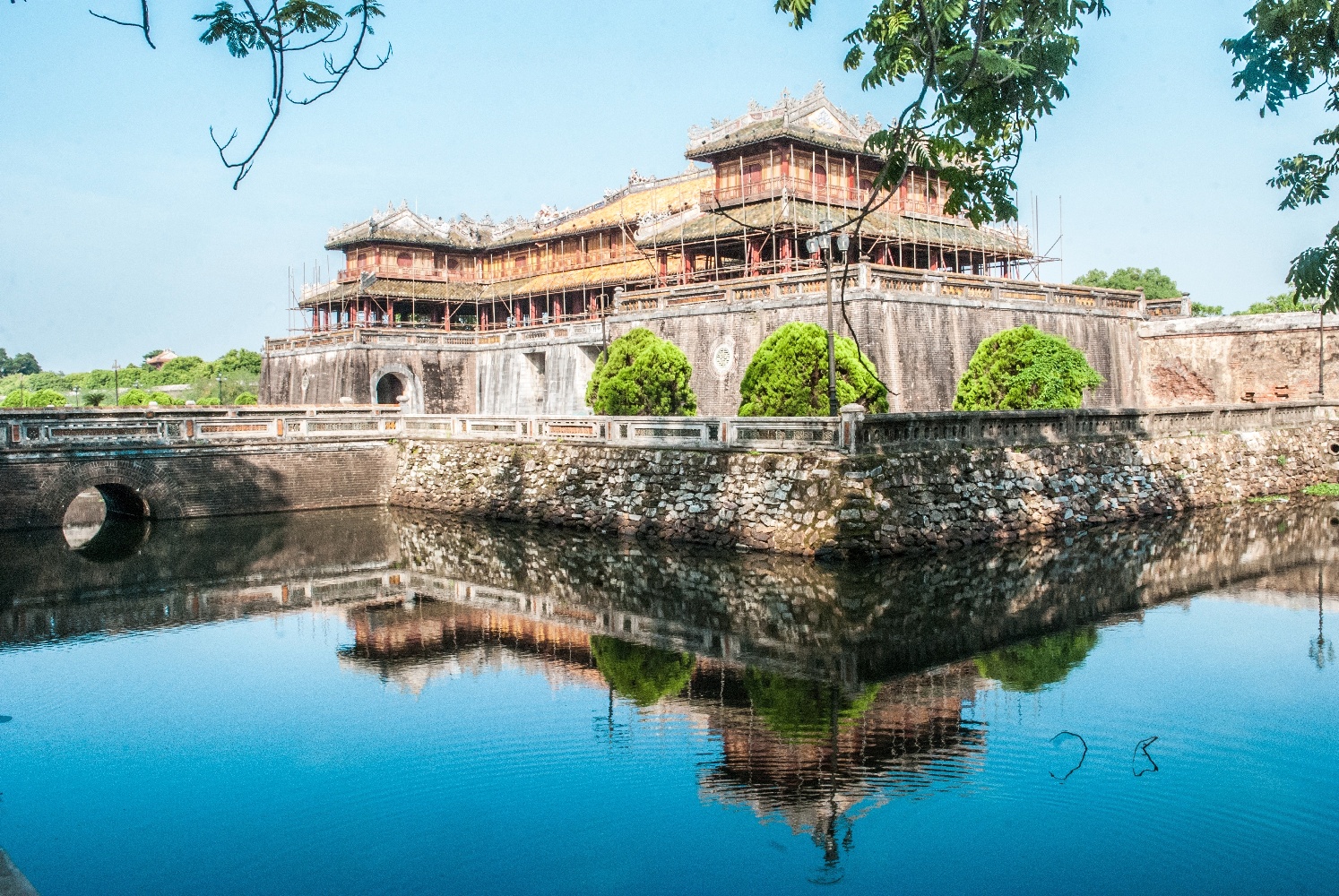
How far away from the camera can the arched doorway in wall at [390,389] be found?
3872cm

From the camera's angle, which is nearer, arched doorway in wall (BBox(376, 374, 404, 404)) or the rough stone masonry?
the rough stone masonry

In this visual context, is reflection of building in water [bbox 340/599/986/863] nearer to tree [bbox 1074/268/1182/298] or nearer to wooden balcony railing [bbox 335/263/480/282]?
wooden balcony railing [bbox 335/263/480/282]

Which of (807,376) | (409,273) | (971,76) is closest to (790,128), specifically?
(807,376)

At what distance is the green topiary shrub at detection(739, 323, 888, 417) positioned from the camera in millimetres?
20391

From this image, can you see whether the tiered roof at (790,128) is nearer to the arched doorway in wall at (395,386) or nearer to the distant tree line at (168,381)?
the arched doorway in wall at (395,386)

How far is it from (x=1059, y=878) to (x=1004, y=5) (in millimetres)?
4933

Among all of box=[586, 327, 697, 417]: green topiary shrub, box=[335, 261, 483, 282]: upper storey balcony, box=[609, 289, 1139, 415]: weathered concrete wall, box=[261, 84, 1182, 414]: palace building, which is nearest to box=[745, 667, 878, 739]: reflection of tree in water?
box=[261, 84, 1182, 414]: palace building

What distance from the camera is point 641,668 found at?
11.3m

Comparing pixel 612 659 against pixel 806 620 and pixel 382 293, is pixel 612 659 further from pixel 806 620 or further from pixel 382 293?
pixel 382 293

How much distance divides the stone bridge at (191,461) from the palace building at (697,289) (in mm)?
7704

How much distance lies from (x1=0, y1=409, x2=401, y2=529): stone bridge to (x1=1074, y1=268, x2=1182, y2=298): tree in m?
36.1

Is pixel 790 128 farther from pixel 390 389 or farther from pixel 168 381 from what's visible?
pixel 168 381

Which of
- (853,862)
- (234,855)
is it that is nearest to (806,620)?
(853,862)

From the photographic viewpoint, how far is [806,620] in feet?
42.9
